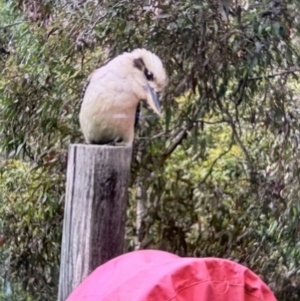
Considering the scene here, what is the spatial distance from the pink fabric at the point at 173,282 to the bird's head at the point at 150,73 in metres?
0.50

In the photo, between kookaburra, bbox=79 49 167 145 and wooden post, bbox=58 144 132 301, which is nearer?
wooden post, bbox=58 144 132 301

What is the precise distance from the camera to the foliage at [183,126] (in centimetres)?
248

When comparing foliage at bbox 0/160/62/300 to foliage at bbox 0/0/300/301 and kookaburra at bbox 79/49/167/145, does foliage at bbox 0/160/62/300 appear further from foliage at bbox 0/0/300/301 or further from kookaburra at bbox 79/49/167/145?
kookaburra at bbox 79/49/167/145

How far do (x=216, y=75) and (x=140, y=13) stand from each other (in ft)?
1.07

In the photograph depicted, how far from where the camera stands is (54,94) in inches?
108

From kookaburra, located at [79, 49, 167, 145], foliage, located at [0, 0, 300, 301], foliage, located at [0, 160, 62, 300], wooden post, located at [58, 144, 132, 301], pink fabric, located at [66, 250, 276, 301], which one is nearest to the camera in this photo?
pink fabric, located at [66, 250, 276, 301]

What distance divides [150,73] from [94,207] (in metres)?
0.43

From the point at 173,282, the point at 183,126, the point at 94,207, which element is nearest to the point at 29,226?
the point at 183,126

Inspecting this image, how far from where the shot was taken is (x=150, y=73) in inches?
79.9

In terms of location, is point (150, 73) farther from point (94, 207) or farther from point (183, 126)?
point (183, 126)

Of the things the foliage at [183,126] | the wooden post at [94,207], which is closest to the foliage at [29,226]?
the foliage at [183,126]

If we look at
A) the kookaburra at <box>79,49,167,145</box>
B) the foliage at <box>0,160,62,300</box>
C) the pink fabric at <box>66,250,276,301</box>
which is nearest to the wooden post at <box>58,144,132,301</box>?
the pink fabric at <box>66,250,276,301</box>

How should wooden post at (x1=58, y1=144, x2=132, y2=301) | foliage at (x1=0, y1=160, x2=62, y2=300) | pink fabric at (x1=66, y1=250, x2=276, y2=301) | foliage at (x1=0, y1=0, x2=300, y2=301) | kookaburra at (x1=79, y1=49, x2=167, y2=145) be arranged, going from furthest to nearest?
foliage at (x1=0, y1=160, x2=62, y2=300), foliage at (x1=0, y1=0, x2=300, y2=301), kookaburra at (x1=79, y1=49, x2=167, y2=145), wooden post at (x1=58, y1=144, x2=132, y2=301), pink fabric at (x1=66, y1=250, x2=276, y2=301)

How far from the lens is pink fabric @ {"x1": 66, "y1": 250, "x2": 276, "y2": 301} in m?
1.54
